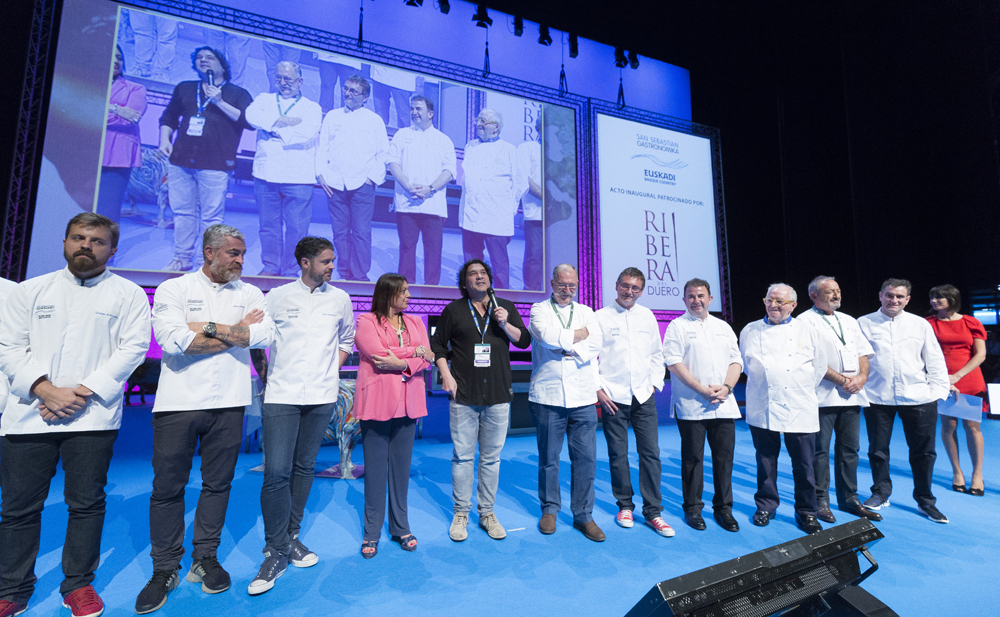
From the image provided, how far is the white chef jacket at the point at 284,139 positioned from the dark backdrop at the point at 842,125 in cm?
333

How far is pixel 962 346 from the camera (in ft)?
11.5

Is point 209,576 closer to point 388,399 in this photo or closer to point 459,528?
point 388,399

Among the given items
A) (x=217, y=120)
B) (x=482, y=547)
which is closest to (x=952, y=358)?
(x=482, y=547)

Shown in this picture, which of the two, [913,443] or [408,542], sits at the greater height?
[913,443]

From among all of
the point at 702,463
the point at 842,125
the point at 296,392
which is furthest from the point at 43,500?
the point at 842,125

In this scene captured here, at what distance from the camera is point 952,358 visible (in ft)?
11.6

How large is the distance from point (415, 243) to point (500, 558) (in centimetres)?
453

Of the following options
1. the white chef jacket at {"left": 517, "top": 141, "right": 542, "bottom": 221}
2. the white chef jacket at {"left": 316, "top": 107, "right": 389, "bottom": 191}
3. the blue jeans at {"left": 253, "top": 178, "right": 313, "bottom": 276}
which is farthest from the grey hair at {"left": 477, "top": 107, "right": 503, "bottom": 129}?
the blue jeans at {"left": 253, "top": 178, "right": 313, "bottom": 276}

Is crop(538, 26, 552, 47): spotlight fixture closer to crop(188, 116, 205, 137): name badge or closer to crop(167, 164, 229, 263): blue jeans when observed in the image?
crop(188, 116, 205, 137): name badge

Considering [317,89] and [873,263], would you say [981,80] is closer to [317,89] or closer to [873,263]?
[873,263]

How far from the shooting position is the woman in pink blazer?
2369mm

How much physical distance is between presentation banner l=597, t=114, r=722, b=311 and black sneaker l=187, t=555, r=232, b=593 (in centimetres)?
604

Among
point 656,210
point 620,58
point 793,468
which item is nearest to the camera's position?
point 793,468

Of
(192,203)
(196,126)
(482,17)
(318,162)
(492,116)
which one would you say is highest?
(482,17)
